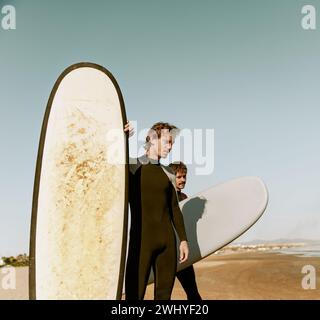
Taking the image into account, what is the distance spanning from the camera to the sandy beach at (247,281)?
5.16 meters

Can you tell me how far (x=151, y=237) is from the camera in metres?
2.48

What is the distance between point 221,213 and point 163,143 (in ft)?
5.46

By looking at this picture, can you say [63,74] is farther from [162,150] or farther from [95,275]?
[95,275]

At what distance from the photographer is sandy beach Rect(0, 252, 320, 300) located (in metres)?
5.16

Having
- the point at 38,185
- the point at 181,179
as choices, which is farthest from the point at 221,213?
the point at 38,185

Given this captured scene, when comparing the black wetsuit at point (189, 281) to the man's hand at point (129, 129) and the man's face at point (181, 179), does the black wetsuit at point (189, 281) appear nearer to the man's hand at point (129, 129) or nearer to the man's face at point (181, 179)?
the man's face at point (181, 179)

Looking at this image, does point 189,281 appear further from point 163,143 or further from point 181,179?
point 163,143

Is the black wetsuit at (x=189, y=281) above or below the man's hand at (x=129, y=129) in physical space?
below

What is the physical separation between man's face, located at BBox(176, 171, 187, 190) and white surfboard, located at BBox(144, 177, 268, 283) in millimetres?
224

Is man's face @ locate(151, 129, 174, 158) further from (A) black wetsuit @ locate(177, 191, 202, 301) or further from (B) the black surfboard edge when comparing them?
(A) black wetsuit @ locate(177, 191, 202, 301)

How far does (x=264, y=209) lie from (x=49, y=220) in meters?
2.11

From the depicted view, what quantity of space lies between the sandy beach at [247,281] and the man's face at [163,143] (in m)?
2.81

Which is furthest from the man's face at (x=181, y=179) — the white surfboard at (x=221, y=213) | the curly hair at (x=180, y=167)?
the white surfboard at (x=221, y=213)
